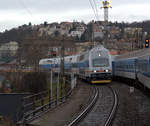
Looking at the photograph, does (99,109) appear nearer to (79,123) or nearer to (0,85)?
(79,123)

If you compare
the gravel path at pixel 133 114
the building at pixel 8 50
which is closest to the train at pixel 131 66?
the gravel path at pixel 133 114

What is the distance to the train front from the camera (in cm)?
3153

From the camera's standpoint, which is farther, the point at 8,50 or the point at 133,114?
the point at 8,50

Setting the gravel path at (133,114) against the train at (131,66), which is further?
the train at (131,66)

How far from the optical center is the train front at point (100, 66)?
31.5 metres

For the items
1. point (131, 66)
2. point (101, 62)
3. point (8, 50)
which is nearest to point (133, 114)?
point (131, 66)

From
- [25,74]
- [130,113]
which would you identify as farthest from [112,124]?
[25,74]

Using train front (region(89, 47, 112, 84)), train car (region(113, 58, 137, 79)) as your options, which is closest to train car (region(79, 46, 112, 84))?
train front (region(89, 47, 112, 84))

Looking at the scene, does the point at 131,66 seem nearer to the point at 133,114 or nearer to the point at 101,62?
the point at 101,62

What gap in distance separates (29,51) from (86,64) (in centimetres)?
1070

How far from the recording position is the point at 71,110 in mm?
16984

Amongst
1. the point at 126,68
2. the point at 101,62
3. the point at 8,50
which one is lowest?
the point at 126,68

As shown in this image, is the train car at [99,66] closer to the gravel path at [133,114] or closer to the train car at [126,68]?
the train car at [126,68]

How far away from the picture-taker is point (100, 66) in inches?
1251
